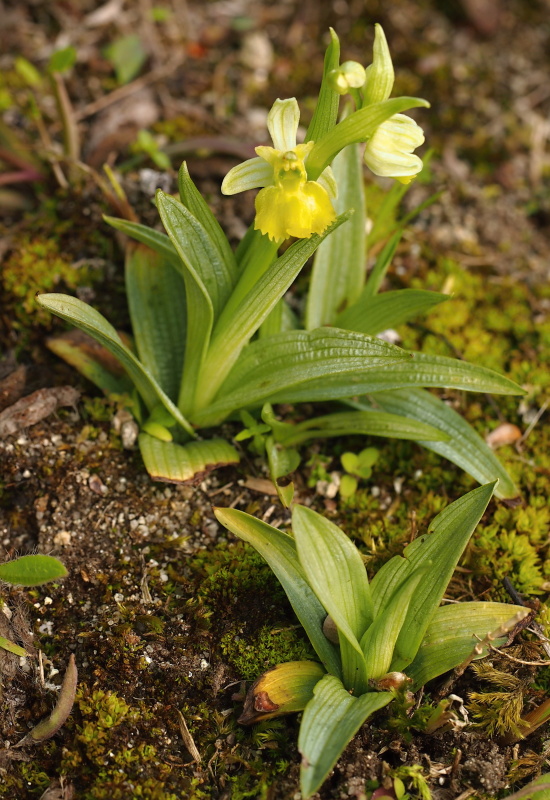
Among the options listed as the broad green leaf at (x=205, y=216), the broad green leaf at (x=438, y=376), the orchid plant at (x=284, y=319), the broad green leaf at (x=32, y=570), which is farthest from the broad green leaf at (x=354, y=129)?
the broad green leaf at (x=32, y=570)

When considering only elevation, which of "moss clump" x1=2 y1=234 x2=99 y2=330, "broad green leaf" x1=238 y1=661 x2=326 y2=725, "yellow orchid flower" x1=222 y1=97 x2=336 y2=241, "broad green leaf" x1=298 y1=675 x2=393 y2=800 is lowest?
"broad green leaf" x1=238 y1=661 x2=326 y2=725

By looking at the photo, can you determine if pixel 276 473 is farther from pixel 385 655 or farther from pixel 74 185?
pixel 74 185

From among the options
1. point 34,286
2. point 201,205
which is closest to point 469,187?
point 201,205

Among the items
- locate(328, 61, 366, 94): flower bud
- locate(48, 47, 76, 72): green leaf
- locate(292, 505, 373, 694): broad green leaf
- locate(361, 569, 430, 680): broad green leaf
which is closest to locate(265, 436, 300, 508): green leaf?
locate(292, 505, 373, 694): broad green leaf

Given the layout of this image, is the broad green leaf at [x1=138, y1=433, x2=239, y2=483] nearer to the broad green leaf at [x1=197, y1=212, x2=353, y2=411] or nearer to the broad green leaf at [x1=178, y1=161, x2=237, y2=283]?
the broad green leaf at [x1=197, y1=212, x2=353, y2=411]

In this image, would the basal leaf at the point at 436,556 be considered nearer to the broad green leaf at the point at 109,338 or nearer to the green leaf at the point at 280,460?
the green leaf at the point at 280,460

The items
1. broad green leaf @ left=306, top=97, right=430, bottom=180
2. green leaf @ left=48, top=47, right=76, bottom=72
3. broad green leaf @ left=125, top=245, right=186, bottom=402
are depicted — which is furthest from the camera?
green leaf @ left=48, top=47, right=76, bottom=72
